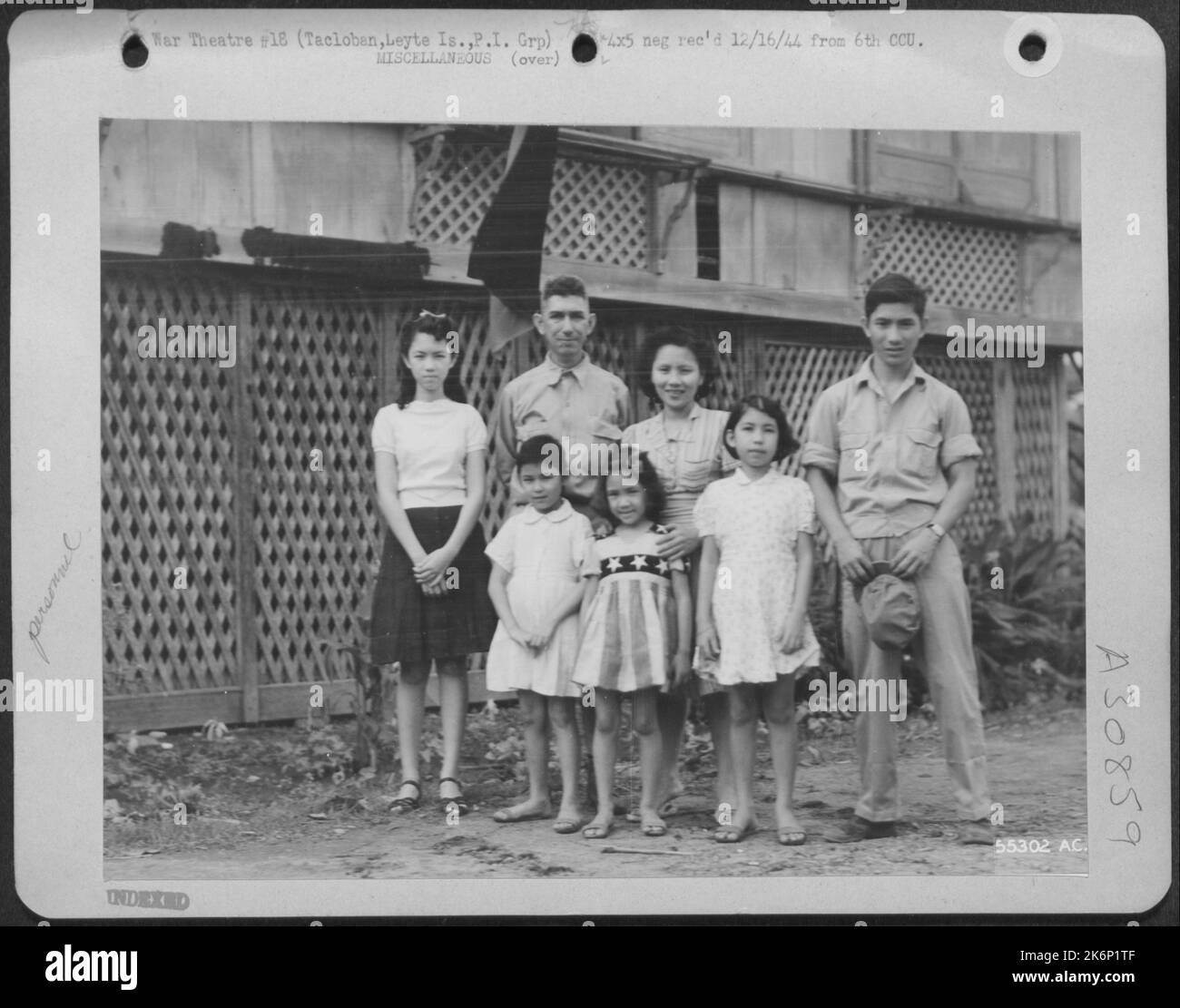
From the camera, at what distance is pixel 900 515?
4.97 m

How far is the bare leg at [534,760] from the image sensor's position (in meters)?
4.94

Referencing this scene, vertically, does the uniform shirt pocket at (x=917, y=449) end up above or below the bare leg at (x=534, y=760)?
above

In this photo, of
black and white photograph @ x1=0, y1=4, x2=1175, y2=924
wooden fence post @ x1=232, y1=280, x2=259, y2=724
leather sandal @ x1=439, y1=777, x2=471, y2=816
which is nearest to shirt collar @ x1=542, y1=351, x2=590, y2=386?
black and white photograph @ x1=0, y1=4, x2=1175, y2=924

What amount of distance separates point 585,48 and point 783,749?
2343 millimetres

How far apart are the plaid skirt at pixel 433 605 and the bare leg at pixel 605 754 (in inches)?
16.7

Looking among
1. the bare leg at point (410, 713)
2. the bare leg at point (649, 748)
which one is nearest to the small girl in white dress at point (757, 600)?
the bare leg at point (649, 748)

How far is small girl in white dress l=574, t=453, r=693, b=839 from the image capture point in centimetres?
492

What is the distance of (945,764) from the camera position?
16.4 ft

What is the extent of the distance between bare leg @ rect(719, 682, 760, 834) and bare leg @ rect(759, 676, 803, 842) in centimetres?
7

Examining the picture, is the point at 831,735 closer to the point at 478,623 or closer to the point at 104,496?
the point at 478,623

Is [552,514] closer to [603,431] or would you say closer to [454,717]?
[603,431]

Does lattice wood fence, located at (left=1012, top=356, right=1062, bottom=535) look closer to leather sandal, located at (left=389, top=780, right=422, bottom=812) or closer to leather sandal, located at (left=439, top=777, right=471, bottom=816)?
leather sandal, located at (left=439, top=777, right=471, bottom=816)

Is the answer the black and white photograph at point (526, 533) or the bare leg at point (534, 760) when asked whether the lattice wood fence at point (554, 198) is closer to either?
the black and white photograph at point (526, 533)

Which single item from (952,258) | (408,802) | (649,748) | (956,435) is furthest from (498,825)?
(952,258)
